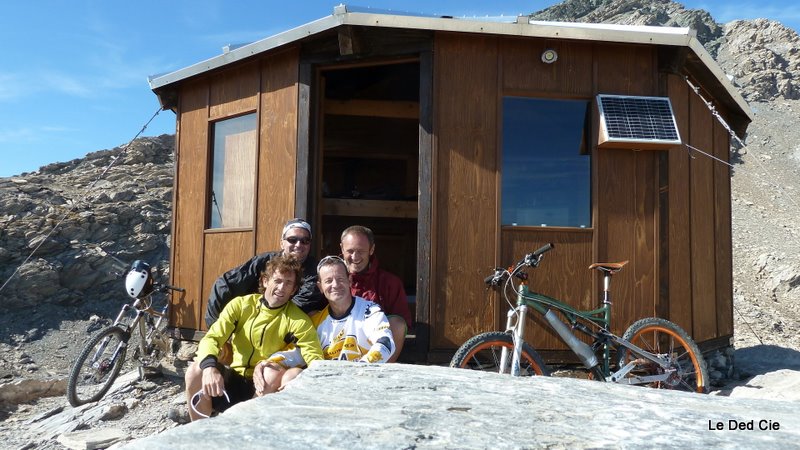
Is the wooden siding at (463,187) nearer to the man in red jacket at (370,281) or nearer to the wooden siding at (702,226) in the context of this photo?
the man in red jacket at (370,281)

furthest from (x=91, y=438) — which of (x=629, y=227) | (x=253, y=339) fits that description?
(x=629, y=227)

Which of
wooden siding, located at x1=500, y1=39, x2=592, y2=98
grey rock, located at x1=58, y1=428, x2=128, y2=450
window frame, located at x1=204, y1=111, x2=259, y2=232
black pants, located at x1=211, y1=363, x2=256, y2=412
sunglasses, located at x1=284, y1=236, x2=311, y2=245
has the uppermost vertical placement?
wooden siding, located at x1=500, y1=39, x2=592, y2=98

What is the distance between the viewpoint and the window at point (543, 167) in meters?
5.51

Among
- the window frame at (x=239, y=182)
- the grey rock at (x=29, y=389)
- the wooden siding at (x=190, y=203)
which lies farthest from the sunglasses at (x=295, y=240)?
the grey rock at (x=29, y=389)

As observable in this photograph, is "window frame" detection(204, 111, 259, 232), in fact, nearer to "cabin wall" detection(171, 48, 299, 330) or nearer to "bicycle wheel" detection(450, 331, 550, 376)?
"cabin wall" detection(171, 48, 299, 330)

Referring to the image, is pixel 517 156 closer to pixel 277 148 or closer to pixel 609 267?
pixel 609 267

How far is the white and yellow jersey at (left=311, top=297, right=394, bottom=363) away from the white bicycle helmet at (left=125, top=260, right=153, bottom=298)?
11.0 ft

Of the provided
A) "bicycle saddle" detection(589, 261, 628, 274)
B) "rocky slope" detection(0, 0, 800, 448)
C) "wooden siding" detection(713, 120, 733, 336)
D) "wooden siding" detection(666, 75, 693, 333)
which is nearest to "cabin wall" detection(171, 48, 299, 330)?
"rocky slope" detection(0, 0, 800, 448)

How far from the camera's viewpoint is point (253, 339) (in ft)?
12.5

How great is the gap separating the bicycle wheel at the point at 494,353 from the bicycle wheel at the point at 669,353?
0.80 metres

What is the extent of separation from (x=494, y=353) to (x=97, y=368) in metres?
3.96

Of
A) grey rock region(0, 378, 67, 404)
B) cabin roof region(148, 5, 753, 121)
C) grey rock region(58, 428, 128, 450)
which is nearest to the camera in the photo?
grey rock region(58, 428, 128, 450)

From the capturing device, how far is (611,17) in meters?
59.1

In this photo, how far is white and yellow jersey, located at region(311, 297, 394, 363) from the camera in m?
3.82
